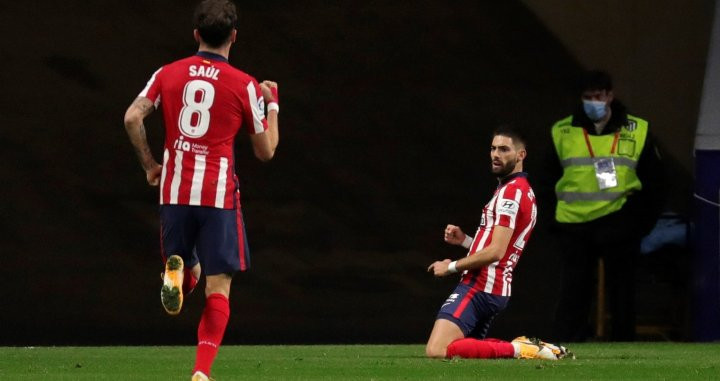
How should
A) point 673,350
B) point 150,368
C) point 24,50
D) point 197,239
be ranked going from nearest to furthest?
1. point 197,239
2. point 150,368
3. point 673,350
4. point 24,50

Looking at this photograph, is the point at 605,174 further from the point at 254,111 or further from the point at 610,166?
the point at 254,111

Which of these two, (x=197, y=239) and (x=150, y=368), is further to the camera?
(x=150, y=368)

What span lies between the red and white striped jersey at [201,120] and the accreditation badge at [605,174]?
4438 mm

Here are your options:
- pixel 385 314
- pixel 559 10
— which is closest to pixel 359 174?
pixel 385 314

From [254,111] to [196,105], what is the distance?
0.24m

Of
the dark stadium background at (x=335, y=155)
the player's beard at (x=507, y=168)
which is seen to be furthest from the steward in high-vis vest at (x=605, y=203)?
the player's beard at (x=507, y=168)

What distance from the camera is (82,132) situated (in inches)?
409

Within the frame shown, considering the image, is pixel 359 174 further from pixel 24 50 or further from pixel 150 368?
pixel 150 368

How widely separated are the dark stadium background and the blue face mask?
0.41 meters

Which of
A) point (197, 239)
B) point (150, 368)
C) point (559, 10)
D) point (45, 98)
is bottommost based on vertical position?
point (150, 368)

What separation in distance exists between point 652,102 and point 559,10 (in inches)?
34.3

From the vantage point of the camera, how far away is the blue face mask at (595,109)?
33.4ft

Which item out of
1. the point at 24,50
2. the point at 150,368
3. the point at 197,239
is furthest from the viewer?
the point at 24,50

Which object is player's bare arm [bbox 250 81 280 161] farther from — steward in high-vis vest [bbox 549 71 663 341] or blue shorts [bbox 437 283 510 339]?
steward in high-vis vest [bbox 549 71 663 341]
